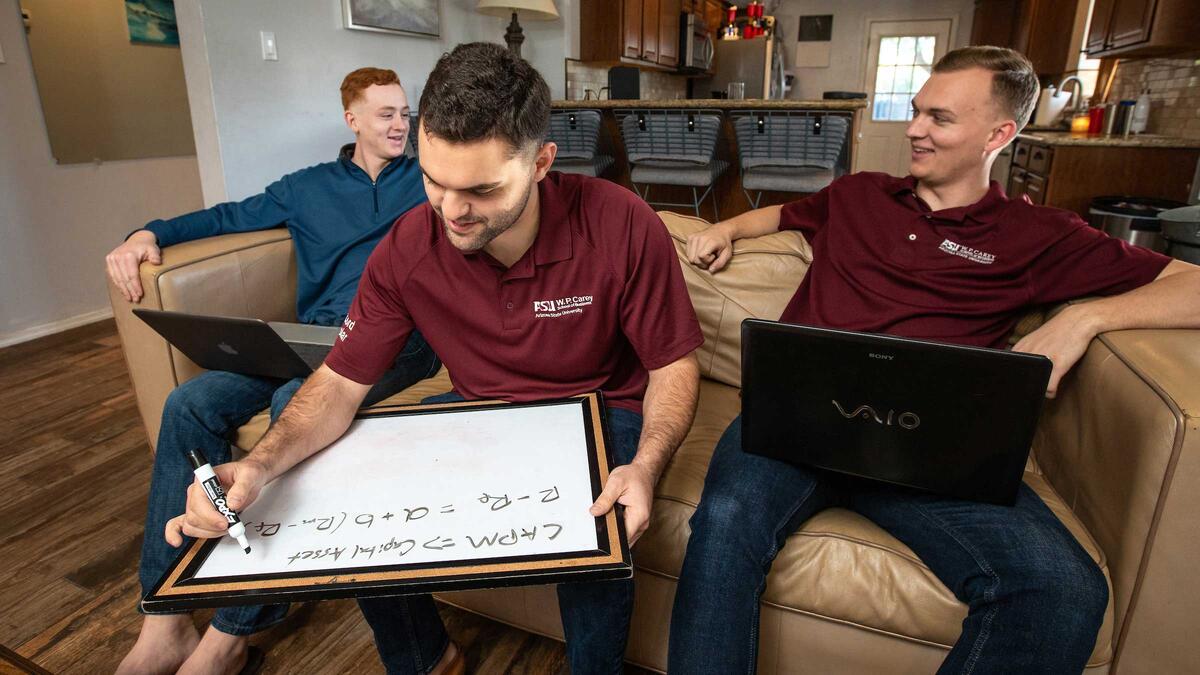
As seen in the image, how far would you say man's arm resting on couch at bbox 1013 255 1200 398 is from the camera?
1123 millimetres

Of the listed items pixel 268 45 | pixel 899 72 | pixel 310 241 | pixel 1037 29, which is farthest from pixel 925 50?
pixel 310 241

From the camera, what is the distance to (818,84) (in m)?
7.89

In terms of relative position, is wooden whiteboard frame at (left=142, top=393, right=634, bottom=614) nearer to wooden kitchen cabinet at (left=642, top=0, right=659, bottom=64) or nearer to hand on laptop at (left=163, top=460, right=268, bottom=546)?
hand on laptop at (left=163, top=460, right=268, bottom=546)

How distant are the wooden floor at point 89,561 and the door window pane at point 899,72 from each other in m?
7.61

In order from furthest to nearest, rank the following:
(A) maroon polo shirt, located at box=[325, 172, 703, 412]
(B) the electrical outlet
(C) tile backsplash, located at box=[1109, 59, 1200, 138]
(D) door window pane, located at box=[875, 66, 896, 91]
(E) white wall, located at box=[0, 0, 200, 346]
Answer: (D) door window pane, located at box=[875, 66, 896, 91]
(C) tile backsplash, located at box=[1109, 59, 1200, 138]
(E) white wall, located at box=[0, 0, 200, 346]
(B) the electrical outlet
(A) maroon polo shirt, located at box=[325, 172, 703, 412]

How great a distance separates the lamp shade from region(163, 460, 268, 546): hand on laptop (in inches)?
136

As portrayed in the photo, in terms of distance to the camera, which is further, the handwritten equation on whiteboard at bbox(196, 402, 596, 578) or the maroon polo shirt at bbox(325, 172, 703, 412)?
the maroon polo shirt at bbox(325, 172, 703, 412)

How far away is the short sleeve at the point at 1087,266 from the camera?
121 centimetres

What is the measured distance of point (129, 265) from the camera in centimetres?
152

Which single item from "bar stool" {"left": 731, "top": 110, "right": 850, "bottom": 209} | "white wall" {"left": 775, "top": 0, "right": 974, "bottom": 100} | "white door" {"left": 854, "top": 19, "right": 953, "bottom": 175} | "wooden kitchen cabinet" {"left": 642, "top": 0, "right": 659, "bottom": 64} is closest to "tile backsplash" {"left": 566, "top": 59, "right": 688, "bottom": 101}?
"wooden kitchen cabinet" {"left": 642, "top": 0, "right": 659, "bottom": 64}

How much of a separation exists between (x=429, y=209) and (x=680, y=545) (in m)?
0.69

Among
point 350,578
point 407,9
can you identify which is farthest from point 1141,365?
point 407,9

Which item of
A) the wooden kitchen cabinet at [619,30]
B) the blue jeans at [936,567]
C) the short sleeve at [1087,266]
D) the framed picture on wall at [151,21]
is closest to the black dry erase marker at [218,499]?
the blue jeans at [936,567]

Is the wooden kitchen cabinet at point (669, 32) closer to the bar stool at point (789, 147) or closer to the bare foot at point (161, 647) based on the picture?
the bar stool at point (789, 147)
